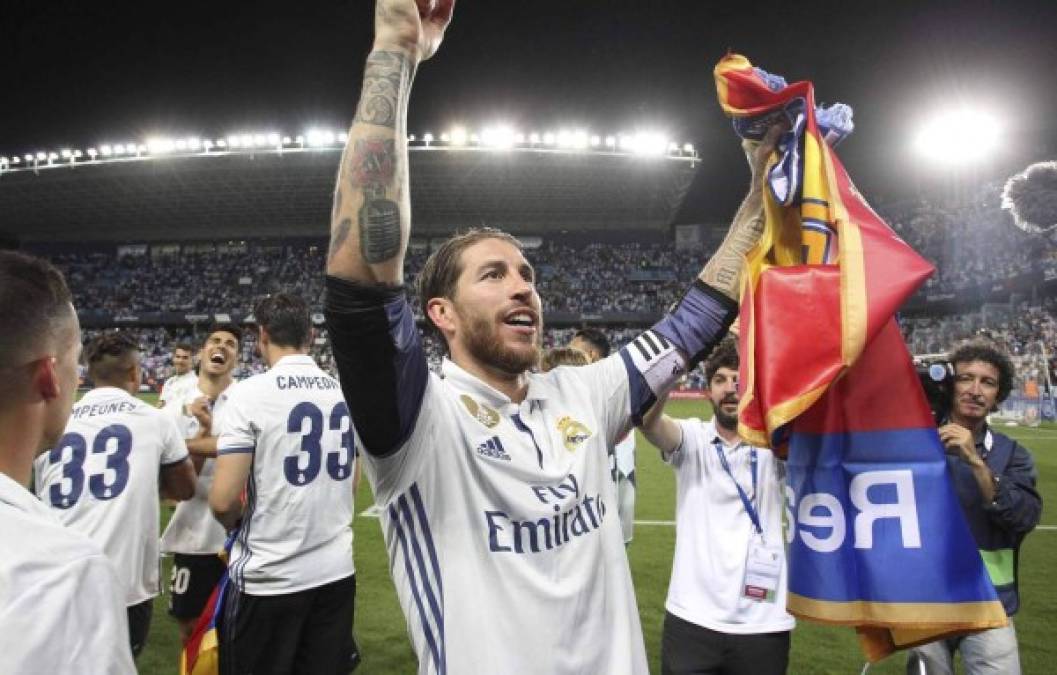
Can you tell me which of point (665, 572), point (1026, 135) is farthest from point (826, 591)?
point (1026, 135)

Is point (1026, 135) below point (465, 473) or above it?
above

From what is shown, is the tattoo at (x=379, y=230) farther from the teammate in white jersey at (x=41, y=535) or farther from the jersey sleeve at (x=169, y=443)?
the jersey sleeve at (x=169, y=443)

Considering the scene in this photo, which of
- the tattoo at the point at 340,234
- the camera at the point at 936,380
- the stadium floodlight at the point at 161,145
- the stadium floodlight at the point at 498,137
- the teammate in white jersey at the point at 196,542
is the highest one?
the stadium floodlight at the point at 498,137

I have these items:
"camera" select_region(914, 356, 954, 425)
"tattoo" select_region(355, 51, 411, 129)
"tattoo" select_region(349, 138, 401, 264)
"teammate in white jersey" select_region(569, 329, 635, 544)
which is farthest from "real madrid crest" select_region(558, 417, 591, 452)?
"teammate in white jersey" select_region(569, 329, 635, 544)

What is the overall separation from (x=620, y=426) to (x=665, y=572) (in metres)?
5.21

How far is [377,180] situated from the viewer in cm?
134

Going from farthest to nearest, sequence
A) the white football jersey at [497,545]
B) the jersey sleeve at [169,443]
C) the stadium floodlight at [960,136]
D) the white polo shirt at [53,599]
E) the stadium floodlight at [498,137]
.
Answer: the stadium floodlight at [498,137]
the stadium floodlight at [960,136]
the jersey sleeve at [169,443]
the white football jersey at [497,545]
the white polo shirt at [53,599]

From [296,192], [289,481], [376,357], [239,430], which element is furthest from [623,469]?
[296,192]

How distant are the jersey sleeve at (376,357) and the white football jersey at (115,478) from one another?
2.80 m

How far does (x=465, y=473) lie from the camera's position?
5.40 ft

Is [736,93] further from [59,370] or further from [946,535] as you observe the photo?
[59,370]

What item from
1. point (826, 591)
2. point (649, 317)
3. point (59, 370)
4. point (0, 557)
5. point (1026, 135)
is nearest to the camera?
point (0, 557)

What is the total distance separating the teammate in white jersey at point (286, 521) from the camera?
3.41 m

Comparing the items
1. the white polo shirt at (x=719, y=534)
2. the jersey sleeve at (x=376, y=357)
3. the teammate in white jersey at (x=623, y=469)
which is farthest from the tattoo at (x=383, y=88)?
the teammate in white jersey at (x=623, y=469)
